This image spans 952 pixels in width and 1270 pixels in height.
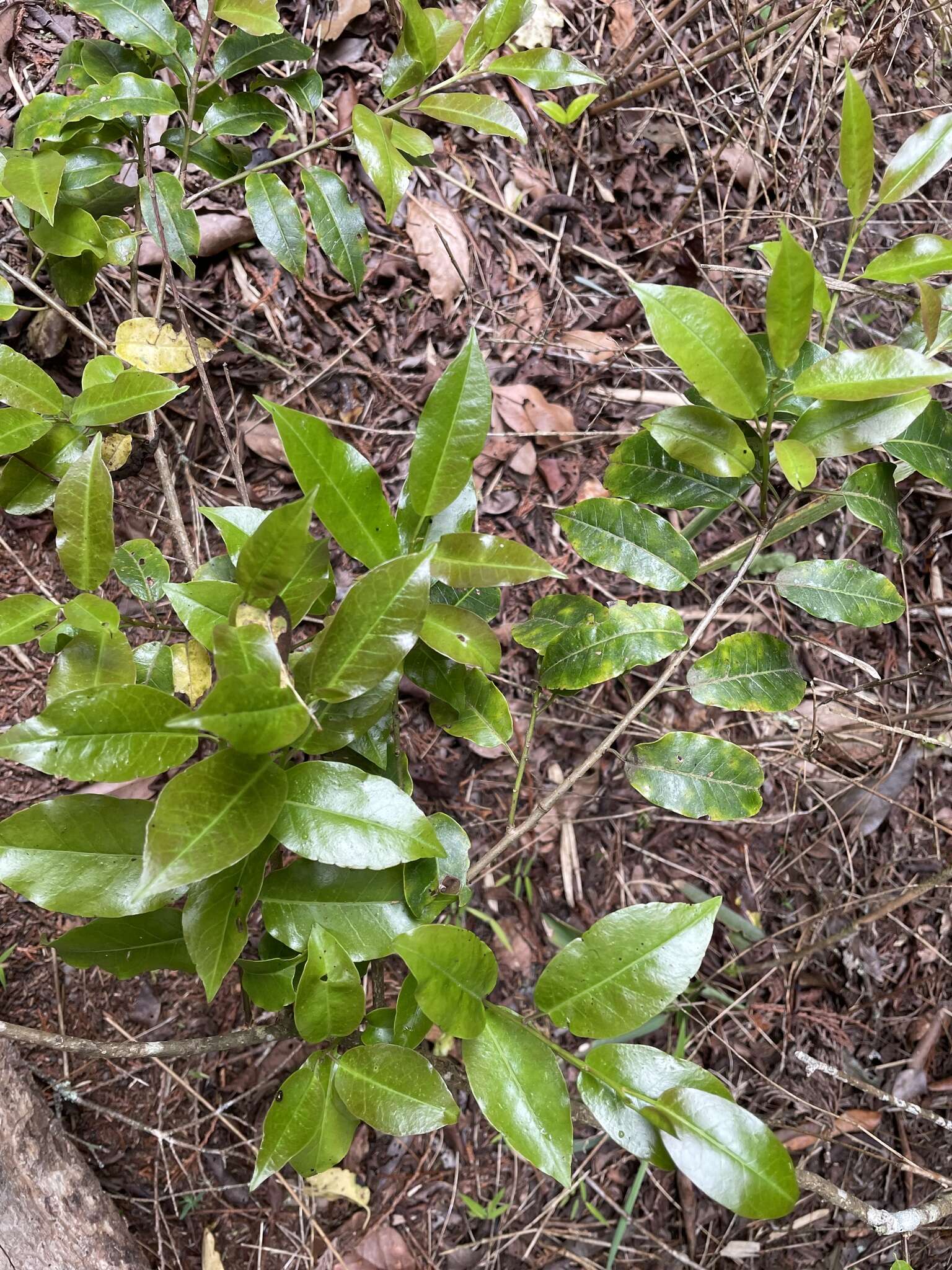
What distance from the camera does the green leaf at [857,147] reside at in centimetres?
105

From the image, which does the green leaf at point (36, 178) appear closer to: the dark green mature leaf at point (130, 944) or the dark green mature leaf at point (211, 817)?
the dark green mature leaf at point (211, 817)

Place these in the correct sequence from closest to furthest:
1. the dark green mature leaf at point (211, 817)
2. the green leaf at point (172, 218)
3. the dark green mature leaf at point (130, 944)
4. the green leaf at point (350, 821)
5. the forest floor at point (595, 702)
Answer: the dark green mature leaf at point (211, 817) < the green leaf at point (350, 821) < the dark green mature leaf at point (130, 944) < the green leaf at point (172, 218) < the forest floor at point (595, 702)

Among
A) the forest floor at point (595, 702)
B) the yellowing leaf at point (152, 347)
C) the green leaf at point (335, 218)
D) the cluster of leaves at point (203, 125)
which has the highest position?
the cluster of leaves at point (203, 125)

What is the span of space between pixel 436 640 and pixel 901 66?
7.56ft

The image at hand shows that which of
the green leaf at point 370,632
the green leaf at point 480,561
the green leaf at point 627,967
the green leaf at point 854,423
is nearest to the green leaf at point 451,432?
the green leaf at point 480,561

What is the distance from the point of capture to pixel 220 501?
5.36 feet

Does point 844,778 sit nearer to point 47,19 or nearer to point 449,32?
point 449,32

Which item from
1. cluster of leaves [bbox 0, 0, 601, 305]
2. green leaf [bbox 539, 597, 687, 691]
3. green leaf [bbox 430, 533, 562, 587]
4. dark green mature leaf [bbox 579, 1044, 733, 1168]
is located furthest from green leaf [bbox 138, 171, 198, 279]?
dark green mature leaf [bbox 579, 1044, 733, 1168]

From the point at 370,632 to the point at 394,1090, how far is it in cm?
56

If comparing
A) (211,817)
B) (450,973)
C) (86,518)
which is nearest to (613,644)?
(450,973)

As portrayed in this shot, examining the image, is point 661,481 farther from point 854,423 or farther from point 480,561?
point 480,561

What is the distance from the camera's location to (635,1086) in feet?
3.05

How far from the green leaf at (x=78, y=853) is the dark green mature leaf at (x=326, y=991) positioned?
19 cm

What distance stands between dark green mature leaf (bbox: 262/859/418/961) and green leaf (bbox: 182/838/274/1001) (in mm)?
113
